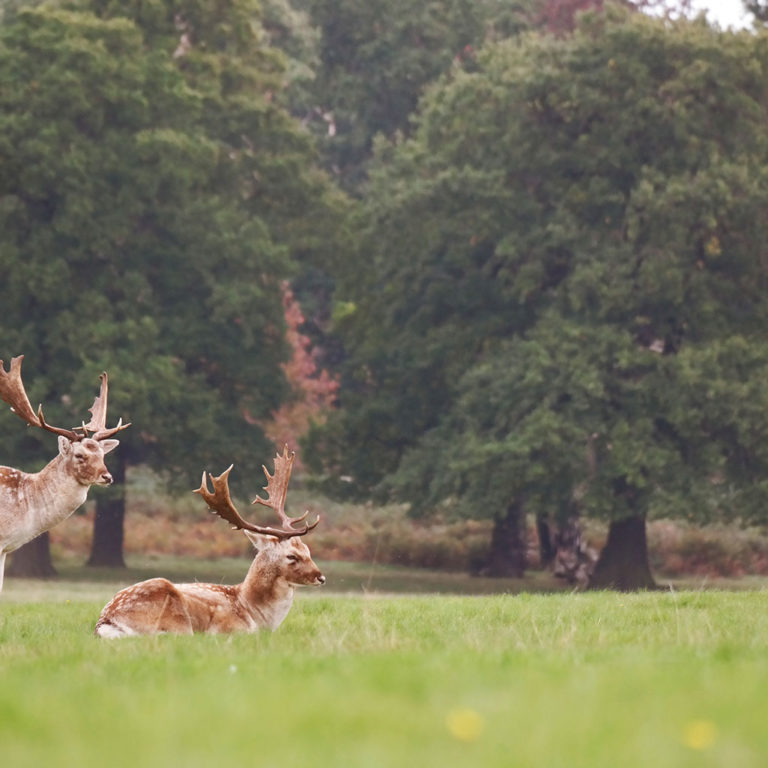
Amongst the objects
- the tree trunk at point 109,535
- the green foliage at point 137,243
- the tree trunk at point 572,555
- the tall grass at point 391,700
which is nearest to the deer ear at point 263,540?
the tall grass at point 391,700

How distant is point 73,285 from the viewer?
2741cm

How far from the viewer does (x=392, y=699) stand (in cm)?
596

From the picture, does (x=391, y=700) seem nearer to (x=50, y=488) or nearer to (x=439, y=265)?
(x=50, y=488)

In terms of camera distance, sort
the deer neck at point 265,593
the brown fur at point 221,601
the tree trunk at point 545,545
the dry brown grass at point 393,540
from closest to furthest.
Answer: the brown fur at point 221,601, the deer neck at point 265,593, the dry brown grass at point 393,540, the tree trunk at point 545,545

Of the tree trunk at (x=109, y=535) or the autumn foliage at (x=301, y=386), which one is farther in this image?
the autumn foliage at (x=301, y=386)

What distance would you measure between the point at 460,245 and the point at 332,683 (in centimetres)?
2154

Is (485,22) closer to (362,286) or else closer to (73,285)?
(362,286)

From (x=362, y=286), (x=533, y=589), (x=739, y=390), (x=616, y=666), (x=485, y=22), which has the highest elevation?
(x=485, y=22)

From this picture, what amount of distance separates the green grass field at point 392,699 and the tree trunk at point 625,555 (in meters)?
16.2

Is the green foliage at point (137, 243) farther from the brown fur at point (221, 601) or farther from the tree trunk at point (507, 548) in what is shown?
the brown fur at point (221, 601)

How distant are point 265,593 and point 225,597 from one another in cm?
28

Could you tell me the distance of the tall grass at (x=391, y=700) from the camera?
4.88 meters

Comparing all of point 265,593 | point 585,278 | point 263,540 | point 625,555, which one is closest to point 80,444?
point 263,540

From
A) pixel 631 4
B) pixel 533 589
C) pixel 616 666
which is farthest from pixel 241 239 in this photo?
pixel 616 666
